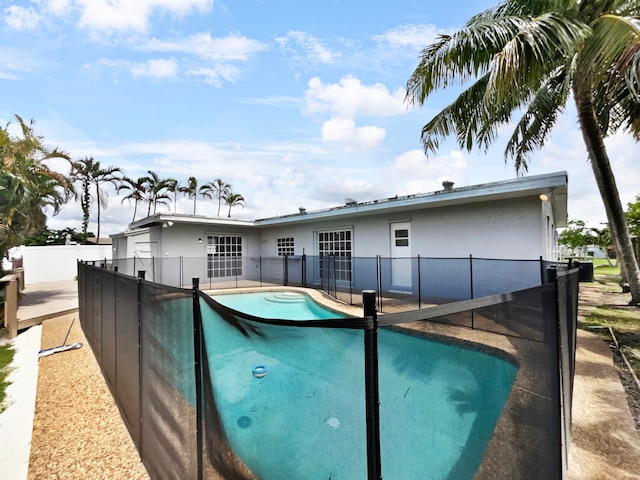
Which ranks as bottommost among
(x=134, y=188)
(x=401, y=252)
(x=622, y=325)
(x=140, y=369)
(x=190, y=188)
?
(x=622, y=325)

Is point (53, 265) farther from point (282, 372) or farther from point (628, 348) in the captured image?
point (628, 348)

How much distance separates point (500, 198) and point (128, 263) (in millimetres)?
12779

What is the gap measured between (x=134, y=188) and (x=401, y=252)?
26.5 m

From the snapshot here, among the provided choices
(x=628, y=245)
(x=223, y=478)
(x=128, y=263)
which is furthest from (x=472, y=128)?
(x=128, y=263)

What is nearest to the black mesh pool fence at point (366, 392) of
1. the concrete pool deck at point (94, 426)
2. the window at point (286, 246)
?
the concrete pool deck at point (94, 426)

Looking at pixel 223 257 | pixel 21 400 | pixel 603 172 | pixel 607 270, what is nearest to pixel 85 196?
pixel 223 257

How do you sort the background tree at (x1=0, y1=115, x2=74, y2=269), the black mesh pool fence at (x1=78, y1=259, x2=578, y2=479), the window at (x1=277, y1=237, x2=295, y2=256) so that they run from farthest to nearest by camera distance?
the window at (x1=277, y1=237, x2=295, y2=256) → the background tree at (x1=0, y1=115, x2=74, y2=269) → the black mesh pool fence at (x1=78, y1=259, x2=578, y2=479)

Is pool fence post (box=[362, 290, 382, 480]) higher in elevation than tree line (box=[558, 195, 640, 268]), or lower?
lower

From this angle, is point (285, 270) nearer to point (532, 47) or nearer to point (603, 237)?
point (532, 47)

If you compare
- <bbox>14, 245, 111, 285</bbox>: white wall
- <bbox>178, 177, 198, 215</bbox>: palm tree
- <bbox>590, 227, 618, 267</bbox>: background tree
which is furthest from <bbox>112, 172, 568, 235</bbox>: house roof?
<bbox>590, 227, 618, 267</bbox>: background tree

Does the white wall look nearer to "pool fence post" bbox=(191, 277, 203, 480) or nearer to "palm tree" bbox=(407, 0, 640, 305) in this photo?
"palm tree" bbox=(407, 0, 640, 305)

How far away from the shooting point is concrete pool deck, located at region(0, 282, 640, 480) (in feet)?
8.35

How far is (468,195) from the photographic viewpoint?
26.2 feet

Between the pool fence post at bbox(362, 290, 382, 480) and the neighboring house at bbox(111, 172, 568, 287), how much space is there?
7477mm
